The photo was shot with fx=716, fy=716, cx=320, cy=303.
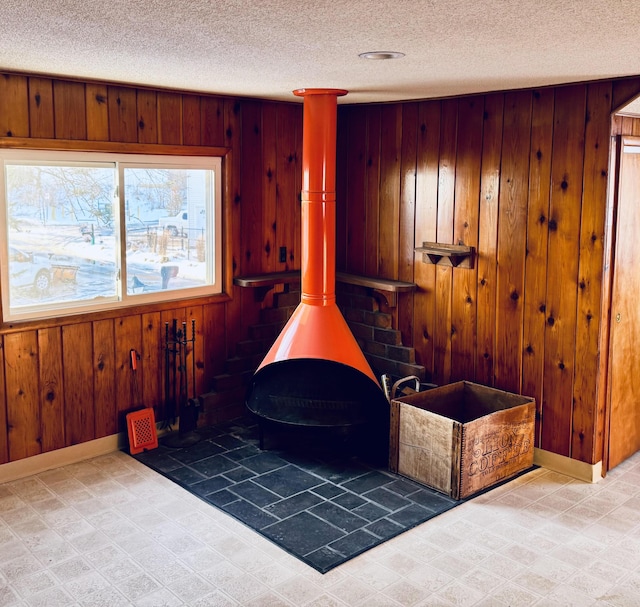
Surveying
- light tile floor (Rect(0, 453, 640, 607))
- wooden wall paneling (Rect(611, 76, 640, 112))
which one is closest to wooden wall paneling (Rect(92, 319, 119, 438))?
light tile floor (Rect(0, 453, 640, 607))

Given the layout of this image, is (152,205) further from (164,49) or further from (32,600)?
(32,600)

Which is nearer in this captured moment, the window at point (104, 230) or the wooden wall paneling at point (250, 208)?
the window at point (104, 230)

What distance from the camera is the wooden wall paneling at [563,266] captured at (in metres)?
3.87

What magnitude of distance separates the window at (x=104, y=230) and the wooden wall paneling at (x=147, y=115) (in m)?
0.13

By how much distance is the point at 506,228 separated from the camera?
Result: 13.9 ft

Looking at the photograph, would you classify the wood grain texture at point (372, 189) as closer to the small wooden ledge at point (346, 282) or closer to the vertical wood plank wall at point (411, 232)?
the vertical wood plank wall at point (411, 232)

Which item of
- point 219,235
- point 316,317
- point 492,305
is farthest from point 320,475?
point 219,235

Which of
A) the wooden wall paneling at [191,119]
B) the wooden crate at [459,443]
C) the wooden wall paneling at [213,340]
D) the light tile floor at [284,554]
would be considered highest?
the wooden wall paneling at [191,119]

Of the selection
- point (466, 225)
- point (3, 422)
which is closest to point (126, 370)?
point (3, 422)

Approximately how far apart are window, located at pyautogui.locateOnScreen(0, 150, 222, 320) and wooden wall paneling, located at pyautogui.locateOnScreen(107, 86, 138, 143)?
0.13m

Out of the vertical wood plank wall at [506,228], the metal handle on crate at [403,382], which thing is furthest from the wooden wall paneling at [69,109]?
the metal handle on crate at [403,382]

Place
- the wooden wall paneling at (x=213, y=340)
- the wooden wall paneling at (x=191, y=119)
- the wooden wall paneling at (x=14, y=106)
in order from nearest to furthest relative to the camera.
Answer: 1. the wooden wall paneling at (x=14, y=106)
2. the wooden wall paneling at (x=191, y=119)
3. the wooden wall paneling at (x=213, y=340)

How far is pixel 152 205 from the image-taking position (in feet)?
14.6

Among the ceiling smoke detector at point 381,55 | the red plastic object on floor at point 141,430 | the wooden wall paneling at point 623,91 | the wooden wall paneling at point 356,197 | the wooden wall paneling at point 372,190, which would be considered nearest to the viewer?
the ceiling smoke detector at point 381,55
